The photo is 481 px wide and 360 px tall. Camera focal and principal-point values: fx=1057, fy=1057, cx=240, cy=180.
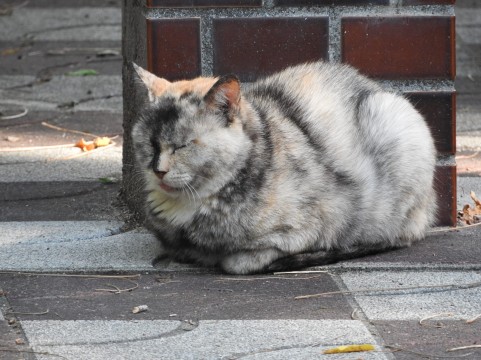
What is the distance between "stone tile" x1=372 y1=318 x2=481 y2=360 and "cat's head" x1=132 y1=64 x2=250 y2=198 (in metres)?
0.75

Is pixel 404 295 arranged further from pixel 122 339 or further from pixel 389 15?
pixel 389 15

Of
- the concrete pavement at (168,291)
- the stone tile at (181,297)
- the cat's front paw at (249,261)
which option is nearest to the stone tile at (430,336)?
the concrete pavement at (168,291)

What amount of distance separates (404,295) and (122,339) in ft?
3.07

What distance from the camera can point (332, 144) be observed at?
145 inches

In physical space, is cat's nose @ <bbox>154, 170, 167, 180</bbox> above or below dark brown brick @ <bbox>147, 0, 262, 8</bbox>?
below

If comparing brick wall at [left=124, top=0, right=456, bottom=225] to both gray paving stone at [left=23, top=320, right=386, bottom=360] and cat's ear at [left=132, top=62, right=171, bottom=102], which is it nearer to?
cat's ear at [left=132, top=62, right=171, bottom=102]

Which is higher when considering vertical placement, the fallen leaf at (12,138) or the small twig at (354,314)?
the fallen leaf at (12,138)

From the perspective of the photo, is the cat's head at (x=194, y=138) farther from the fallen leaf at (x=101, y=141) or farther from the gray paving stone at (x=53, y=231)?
the fallen leaf at (x=101, y=141)

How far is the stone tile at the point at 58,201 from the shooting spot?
165 inches

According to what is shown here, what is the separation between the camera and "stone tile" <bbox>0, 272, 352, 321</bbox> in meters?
3.14

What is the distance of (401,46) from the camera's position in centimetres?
404

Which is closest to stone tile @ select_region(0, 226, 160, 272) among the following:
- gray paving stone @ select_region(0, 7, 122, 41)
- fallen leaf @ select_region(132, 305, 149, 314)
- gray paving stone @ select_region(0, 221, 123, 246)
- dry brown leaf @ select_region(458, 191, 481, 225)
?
gray paving stone @ select_region(0, 221, 123, 246)

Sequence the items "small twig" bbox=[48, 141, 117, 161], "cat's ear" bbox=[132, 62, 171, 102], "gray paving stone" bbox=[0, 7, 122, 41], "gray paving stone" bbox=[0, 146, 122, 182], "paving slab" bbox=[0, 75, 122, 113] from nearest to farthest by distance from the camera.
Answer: "cat's ear" bbox=[132, 62, 171, 102] → "gray paving stone" bbox=[0, 146, 122, 182] → "small twig" bbox=[48, 141, 117, 161] → "paving slab" bbox=[0, 75, 122, 113] → "gray paving stone" bbox=[0, 7, 122, 41]

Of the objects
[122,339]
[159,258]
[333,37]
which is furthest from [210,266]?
[333,37]
